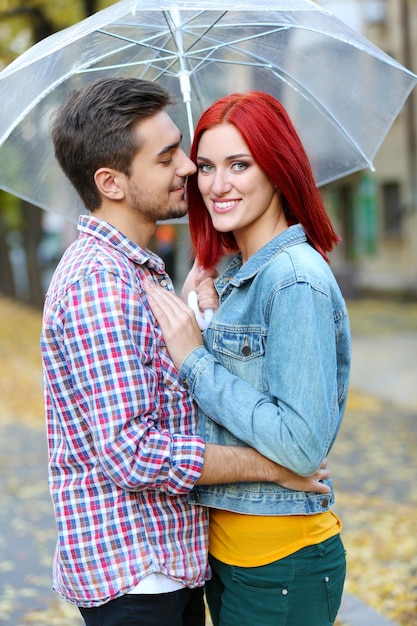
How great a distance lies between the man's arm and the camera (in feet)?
7.47

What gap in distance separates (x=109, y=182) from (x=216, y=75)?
44.7 inches

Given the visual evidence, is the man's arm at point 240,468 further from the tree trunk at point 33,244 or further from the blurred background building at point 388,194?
the tree trunk at point 33,244

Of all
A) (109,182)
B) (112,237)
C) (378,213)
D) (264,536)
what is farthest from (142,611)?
(378,213)

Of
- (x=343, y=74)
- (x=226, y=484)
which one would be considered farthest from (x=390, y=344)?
(x=226, y=484)

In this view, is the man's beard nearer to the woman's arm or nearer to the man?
the man

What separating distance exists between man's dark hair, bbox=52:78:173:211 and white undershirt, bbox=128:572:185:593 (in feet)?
3.47

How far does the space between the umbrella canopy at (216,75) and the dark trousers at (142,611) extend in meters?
1.58

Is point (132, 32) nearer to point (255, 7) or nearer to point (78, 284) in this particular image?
point (255, 7)

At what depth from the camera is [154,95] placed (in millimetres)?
2416

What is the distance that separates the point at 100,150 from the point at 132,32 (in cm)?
84

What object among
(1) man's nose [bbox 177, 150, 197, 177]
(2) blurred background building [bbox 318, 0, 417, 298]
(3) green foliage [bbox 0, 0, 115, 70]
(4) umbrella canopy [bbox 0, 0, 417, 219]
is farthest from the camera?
(2) blurred background building [bbox 318, 0, 417, 298]

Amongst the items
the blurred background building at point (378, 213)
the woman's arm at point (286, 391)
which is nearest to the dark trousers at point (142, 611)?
the woman's arm at point (286, 391)

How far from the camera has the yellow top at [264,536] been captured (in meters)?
2.40

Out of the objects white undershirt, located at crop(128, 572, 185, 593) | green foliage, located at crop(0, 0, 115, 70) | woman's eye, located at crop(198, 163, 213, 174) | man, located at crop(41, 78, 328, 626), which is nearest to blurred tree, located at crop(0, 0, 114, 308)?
green foliage, located at crop(0, 0, 115, 70)
